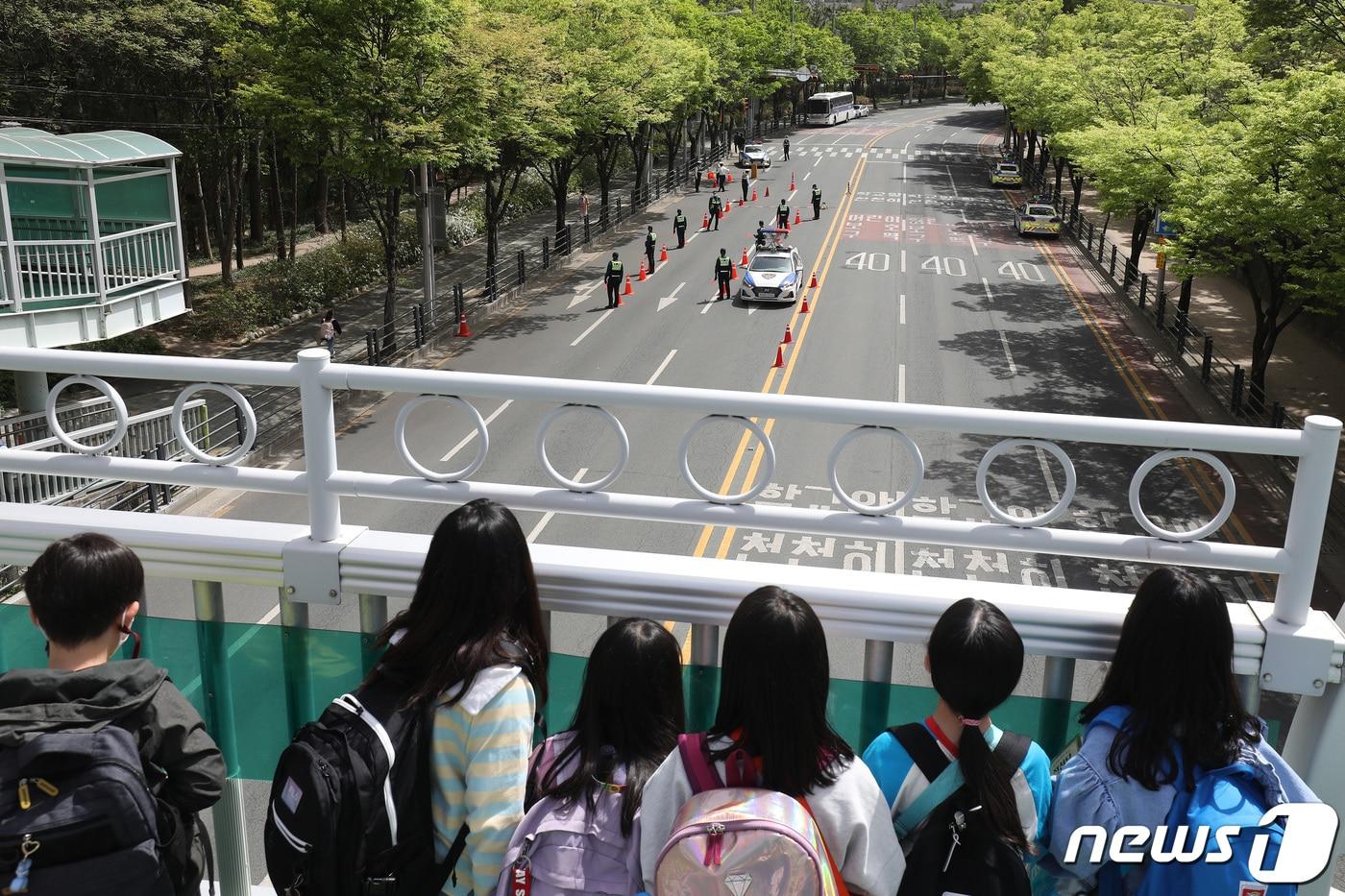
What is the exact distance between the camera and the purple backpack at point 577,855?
2896 millimetres

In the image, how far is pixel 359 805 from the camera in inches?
113

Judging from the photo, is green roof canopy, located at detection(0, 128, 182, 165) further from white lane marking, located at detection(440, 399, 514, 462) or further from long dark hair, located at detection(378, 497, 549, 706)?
long dark hair, located at detection(378, 497, 549, 706)

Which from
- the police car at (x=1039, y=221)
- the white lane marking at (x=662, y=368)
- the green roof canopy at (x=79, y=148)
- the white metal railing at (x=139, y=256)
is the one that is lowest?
the white lane marking at (x=662, y=368)

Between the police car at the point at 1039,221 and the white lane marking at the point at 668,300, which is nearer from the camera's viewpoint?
the white lane marking at the point at 668,300

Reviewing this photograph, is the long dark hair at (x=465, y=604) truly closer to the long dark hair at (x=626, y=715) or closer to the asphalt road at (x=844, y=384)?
the long dark hair at (x=626, y=715)


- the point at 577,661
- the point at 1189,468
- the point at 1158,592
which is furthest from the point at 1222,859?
the point at 1189,468

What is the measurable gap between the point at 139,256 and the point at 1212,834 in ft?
77.3

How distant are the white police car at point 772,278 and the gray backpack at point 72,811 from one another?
34030mm

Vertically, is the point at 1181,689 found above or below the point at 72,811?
above

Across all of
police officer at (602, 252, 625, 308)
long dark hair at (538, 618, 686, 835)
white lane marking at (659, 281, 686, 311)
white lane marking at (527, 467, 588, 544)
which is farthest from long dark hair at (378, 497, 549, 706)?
white lane marking at (659, 281, 686, 311)

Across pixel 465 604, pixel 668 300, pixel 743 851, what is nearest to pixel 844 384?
pixel 668 300

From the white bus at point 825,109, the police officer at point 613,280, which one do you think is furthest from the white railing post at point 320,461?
the white bus at point 825,109

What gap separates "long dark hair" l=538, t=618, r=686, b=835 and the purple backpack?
31mm

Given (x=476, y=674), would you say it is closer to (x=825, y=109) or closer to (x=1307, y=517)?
(x=1307, y=517)
